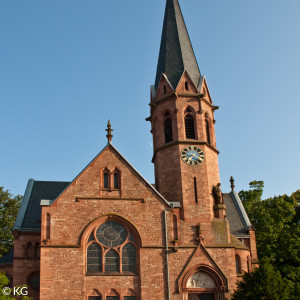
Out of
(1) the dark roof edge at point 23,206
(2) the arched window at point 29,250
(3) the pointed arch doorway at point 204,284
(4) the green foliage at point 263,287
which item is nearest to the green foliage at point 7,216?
(1) the dark roof edge at point 23,206

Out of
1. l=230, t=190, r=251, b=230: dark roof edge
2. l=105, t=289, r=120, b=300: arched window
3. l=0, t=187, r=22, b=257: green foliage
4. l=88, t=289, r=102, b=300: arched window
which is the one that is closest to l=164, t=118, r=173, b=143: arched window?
l=230, t=190, r=251, b=230: dark roof edge

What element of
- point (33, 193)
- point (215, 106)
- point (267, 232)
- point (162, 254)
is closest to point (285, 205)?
point (267, 232)

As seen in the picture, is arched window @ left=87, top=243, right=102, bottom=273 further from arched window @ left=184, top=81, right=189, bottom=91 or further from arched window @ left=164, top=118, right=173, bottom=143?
arched window @ left=184, top=81, right=189, bottom=91

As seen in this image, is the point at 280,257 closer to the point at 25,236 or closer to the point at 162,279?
the point at 162,279

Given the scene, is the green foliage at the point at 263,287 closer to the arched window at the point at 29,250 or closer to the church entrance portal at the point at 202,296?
the church entrance portal at the point at 202,296

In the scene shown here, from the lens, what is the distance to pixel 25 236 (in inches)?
1353

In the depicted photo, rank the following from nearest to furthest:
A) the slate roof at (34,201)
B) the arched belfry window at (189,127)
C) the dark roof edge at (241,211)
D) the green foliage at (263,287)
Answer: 1. the green foliage at (263,287)
2. the slate roof at (34,201)
3. the arched belfry window at (189,127)
4. the dark roof edge at (241,211)

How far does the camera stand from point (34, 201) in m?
38.1

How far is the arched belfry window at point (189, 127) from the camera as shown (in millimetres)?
35975

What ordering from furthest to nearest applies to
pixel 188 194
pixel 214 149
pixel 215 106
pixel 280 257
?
pixel 280 257
pixel 215 106
pixel 214 149
pixel 188 194

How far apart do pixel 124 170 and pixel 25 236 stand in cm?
849

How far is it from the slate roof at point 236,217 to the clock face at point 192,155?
7679 mm

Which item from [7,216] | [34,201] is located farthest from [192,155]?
[7,216]

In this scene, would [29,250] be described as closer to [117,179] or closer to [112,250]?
[112,250]
